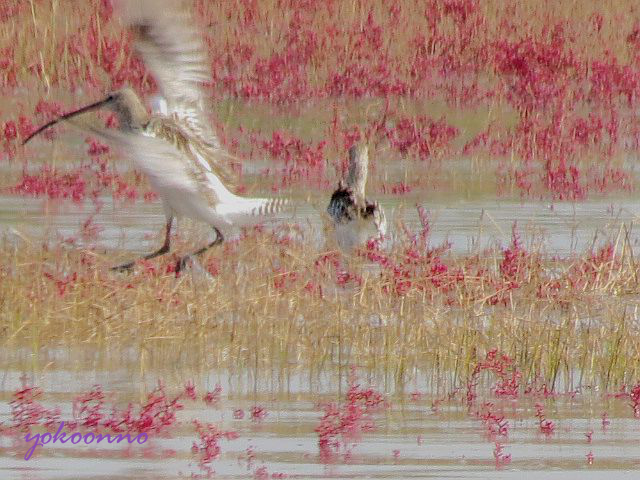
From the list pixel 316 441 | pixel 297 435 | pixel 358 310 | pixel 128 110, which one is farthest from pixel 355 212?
pixel 316 441

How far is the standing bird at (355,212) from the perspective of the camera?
1065 centimetres

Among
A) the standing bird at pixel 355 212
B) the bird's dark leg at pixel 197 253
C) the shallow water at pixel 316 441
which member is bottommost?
the shallow water at pixel 316 441

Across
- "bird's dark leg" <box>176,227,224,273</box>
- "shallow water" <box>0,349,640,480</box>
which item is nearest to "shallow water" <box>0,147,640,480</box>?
"shallow water" <box>0,349,640,480</box>

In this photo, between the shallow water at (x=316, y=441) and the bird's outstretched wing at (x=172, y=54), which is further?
the bird's outstretched wing at (x=172, y=54)

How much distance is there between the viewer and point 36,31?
17906mm

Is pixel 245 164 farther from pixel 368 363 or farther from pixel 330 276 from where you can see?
pixel 368 363

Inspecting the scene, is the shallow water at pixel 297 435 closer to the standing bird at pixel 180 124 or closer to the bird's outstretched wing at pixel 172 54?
the standing bird at pixel 180 124

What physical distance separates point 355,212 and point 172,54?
1.59 metres

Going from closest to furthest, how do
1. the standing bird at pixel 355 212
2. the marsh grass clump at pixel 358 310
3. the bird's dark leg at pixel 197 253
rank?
the marsh grass clump at pixel 358 310 → the bird's dark leg at pixel 197 253 → the standing bird at pixel 355 212

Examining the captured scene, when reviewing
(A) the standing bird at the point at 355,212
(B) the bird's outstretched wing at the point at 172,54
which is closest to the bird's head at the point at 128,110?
(B) the bird's outstretched wing at the point at 172,54

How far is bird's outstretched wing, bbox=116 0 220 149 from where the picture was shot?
987 centimetres

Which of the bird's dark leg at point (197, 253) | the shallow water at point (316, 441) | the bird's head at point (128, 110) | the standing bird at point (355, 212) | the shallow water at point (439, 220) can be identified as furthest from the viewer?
the shallow water at point (439, 220)

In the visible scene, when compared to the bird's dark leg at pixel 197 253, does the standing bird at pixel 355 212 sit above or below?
above

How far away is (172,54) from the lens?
998 centimetres
